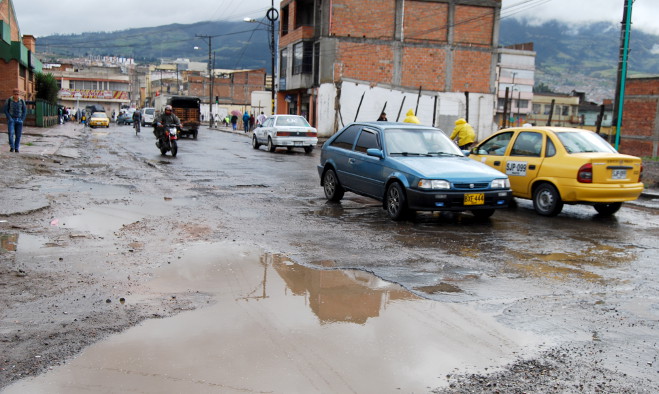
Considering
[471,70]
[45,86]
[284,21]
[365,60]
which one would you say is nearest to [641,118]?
[471,70]

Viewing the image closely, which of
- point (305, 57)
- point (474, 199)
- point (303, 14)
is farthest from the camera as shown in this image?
point (303, 14)

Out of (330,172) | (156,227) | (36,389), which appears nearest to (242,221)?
(156,227)

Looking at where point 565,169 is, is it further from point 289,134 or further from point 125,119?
point 125,119

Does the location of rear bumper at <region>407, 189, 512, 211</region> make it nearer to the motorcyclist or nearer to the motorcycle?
the motorcycle

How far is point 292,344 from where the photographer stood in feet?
14.3

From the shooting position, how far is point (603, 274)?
6.61 m

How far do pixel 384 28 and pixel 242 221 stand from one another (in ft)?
115

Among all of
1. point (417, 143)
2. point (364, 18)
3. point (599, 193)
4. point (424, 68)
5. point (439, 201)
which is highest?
point (364, 18)

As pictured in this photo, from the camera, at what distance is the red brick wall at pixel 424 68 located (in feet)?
139

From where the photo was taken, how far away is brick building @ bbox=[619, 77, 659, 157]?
109 ft

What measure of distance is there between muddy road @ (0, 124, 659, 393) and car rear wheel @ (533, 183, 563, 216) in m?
0.36

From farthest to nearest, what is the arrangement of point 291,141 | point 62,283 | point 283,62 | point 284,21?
point 284,21, point 283,62, point 291,141, point 62,283

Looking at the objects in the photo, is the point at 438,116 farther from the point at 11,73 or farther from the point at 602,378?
the point at 602,378

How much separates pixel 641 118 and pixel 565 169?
27.4 m
